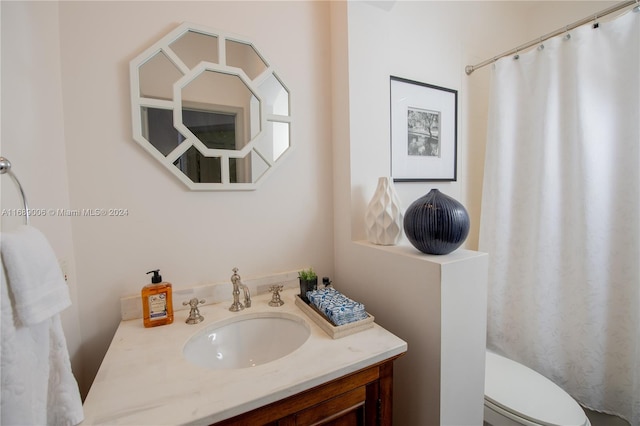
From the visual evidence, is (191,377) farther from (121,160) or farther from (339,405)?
(121,160)

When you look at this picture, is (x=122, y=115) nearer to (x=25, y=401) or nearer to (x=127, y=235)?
(x=127, y=235)

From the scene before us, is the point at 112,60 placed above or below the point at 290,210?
above

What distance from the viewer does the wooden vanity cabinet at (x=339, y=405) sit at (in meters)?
0.60

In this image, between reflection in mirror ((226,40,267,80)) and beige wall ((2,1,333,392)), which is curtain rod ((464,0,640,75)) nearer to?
beige wall ((2,1,333,392))

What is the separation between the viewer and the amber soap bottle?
0.87 m

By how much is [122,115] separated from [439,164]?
144 cm

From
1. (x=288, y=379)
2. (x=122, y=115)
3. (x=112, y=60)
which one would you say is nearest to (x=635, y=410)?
(x=288, y=379)

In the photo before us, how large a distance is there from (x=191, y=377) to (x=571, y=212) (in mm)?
1586

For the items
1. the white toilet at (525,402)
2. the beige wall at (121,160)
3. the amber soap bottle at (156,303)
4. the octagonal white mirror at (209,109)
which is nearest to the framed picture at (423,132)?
the beige wall at (121,160)

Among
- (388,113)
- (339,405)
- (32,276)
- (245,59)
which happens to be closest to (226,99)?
(245,59)

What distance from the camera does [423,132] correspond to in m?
1.41

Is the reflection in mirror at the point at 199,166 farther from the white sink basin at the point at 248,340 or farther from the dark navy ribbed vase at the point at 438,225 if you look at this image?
the dark navy ribbed vase at the point at 438,225

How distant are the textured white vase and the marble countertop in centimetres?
36

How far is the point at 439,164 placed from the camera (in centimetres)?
147
